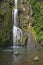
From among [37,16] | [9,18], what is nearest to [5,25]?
[9,18]

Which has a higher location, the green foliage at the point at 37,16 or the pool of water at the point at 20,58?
the green foliage at the point at 37,16

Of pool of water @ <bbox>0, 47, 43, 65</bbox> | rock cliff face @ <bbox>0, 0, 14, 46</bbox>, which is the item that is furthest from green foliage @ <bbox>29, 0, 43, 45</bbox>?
pool of water @ <bbox>0, 47, 43, 65</bbox>

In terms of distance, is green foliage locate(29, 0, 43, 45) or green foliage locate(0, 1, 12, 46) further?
green foliage locate(29, 0, 43, 45)

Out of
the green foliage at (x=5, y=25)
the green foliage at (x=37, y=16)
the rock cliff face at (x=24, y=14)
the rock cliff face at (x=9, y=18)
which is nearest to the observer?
the green foliage at (x=5, y=25)

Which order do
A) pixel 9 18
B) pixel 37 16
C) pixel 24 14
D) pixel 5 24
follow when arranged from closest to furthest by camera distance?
pixel 5 24 < pixel 9 18 < pixel 37 16 < pixel 24 14

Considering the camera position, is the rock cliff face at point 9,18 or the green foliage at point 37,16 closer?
the rock cliff face at point 9,18

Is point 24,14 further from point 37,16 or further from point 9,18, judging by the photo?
point 9,18

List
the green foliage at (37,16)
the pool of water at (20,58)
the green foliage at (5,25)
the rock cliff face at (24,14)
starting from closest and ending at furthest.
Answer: the pool of water at (20,58) < the green foliage at (5,25) < the green foliage at (37,16) < the rock cliff face at (24,14)

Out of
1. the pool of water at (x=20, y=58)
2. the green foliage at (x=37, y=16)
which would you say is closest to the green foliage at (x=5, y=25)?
the green foliage at (x=37, y=16)

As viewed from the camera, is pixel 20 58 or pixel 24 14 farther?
pixel 24 14

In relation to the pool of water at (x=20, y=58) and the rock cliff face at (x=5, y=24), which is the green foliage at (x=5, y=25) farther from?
the pool of water at (x=20, y=58)

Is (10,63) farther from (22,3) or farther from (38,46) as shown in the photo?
(22,3)

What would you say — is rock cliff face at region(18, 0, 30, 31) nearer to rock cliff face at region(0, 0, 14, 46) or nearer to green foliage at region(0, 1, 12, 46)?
rock cliff face at region(0, 0, 14, 46)

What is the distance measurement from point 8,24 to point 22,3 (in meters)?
4.00
